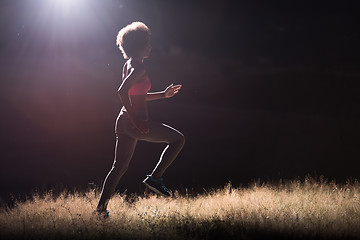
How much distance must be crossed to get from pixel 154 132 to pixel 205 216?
4.13 feet

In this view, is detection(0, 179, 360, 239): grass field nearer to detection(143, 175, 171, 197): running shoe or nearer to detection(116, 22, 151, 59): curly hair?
detection(143, 175, 171, 197): running shoe

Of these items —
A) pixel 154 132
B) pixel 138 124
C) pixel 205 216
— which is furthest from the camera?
pixel 205 216

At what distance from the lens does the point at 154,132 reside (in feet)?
13.6

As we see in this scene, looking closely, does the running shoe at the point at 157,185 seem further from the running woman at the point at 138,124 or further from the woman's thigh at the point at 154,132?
the woman's thigh at the point at 154,132

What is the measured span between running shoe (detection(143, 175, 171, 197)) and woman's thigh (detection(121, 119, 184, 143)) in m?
0.46

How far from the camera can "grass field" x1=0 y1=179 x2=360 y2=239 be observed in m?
4.00

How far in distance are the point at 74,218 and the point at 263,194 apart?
2748mm

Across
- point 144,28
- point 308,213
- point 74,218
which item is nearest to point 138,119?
point 144,28

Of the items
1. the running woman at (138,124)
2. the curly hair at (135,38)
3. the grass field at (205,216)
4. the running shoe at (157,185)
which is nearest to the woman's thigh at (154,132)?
the running woman at (138,124)

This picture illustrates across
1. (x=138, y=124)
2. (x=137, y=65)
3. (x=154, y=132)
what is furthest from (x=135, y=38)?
(x=154, y=132)

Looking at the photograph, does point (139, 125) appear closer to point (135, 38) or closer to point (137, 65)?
point (137, 65)

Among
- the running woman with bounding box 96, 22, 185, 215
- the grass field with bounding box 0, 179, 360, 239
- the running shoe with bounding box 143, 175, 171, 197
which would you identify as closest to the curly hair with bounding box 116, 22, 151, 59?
the running woman with bounding box 96, 22, 185, 215

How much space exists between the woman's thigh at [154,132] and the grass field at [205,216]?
3.00ft

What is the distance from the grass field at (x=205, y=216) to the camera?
157 inches
